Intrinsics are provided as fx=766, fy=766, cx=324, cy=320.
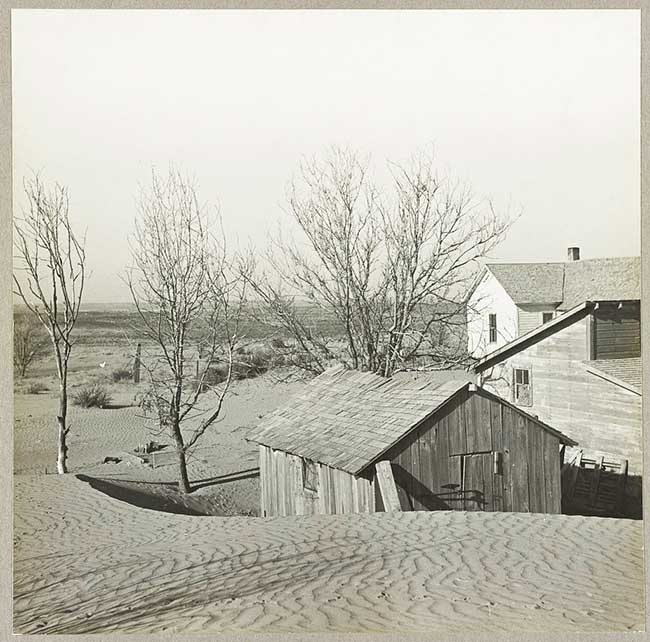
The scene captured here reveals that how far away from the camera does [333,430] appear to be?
8.76m

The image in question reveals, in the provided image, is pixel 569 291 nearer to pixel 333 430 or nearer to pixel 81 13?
pixel 333 430

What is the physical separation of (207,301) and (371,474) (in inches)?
265

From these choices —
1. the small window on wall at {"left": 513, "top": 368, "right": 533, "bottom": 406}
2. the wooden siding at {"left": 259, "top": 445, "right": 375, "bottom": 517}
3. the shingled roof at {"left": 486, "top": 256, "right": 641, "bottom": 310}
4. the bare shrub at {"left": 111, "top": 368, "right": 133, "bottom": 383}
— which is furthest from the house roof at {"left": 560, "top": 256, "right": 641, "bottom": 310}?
the bare shrub at {"left": 111, "top": 368, "right": 133, "bottom": 383}

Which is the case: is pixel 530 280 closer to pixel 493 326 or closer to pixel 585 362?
pixel 493 326

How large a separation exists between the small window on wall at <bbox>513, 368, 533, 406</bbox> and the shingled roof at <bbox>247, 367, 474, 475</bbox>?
5.21 meters

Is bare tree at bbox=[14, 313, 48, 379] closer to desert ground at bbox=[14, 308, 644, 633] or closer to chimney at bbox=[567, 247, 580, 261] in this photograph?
desert ground at bbox=[14, 308, 644, 633]

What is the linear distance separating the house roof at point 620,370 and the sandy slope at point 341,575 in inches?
200

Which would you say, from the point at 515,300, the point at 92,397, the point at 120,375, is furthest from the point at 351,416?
the point at 515,300

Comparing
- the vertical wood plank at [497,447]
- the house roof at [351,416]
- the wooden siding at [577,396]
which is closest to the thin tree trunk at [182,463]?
the house roof at [351,416]

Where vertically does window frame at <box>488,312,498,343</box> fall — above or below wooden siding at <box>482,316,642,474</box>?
above

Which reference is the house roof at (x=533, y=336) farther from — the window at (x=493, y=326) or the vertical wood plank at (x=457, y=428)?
the vertical wood plank at (x=457, y=428)

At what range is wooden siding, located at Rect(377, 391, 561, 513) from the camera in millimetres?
7699

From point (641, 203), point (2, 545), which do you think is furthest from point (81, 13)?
point (641, 203)

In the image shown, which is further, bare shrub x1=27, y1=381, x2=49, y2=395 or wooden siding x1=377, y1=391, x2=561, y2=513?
bare shrub x1=27, y1=381, x2=49, y2=395
